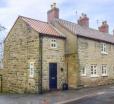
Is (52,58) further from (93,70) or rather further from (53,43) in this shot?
(93,70)

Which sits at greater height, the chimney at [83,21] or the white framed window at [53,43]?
the chimney at [83,21]

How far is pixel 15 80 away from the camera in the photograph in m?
26.2

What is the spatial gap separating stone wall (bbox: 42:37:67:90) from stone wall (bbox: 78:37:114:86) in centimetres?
186

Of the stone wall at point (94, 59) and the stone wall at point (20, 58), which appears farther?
the stone wall at point (94, 59)

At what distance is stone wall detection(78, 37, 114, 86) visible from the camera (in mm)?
26073

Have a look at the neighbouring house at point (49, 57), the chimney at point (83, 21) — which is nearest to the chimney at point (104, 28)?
the chimney at point (83, 21)

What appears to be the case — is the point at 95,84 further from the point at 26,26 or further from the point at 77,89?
the point at 26,26

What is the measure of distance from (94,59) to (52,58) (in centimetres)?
595

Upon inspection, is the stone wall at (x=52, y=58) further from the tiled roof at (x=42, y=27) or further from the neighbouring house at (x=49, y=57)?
the tiled roof at (x=42, y=27)

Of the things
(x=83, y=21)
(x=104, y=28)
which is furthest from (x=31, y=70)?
(x=104, y=28)

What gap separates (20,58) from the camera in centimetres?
2577

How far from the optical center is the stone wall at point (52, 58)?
23609 millimetres

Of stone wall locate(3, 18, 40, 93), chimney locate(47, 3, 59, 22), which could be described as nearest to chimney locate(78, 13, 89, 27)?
chimney locate(47, 3, 59, 22)

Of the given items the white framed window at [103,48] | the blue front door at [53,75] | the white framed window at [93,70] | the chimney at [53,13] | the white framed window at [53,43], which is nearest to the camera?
the blue front door at [53,75]
